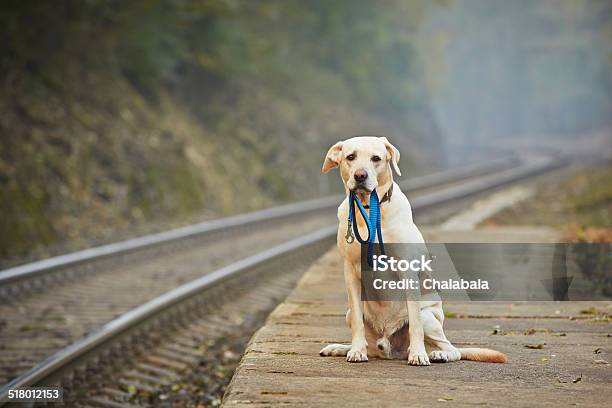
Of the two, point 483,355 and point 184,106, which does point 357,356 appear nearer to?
point 483,355

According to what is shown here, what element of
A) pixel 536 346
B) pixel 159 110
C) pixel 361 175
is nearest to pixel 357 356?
pixel 361 175

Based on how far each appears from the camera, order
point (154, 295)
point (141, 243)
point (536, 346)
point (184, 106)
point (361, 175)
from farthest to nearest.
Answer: point (184, 106)
point (141, 243)
point (154, 295)
point (536, 346)
point (361, 175)

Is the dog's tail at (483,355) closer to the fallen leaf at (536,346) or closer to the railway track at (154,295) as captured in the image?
the fallen leaf at (536,346)

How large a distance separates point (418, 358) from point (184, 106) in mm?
18549

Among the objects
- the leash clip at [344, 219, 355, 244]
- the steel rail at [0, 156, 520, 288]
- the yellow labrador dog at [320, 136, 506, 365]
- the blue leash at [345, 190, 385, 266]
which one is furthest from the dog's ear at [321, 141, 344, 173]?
the steel rail at [0, 156, 520, 288]

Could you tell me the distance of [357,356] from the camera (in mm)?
3732

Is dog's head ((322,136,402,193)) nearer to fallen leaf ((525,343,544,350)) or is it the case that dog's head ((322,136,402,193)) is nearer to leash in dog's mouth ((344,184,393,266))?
leash in dog's mouth ((344,184,393,266))

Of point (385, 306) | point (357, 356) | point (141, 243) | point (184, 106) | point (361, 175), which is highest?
point (184, 106)

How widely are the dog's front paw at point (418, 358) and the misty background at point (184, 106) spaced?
832 centimetres

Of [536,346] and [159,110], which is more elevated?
[159,110]

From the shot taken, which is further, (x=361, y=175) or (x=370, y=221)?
(x=370, y=221)

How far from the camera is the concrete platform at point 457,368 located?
3.15 m

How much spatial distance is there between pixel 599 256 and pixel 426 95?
35627mm

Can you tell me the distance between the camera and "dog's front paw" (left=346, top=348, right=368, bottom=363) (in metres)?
3.73
